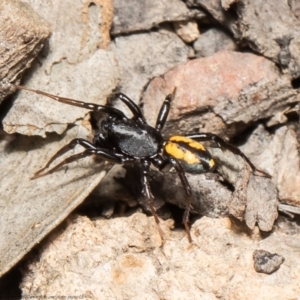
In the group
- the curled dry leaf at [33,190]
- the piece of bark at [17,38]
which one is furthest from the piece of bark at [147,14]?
the curled dry leaf at [33,190]

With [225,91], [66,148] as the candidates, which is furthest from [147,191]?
[225,91]

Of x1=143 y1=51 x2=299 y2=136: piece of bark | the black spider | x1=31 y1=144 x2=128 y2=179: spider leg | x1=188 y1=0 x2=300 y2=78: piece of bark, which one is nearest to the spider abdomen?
the black spider

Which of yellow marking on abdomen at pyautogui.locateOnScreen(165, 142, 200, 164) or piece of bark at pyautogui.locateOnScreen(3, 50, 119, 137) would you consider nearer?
piece of bark at pyautogui.locateOnScreen(3, 50, 119, 137)

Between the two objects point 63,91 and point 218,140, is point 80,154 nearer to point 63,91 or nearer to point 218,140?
point 63,91

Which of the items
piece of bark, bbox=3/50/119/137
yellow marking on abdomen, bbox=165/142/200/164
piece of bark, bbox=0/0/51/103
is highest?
piece of bark, bbox=0/0/51/103

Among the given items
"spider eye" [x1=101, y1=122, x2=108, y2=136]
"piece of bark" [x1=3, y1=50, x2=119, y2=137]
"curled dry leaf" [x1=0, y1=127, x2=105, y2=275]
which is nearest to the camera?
"curled dry leaf" [x1=0, y1=127, x2=105, y2=275]

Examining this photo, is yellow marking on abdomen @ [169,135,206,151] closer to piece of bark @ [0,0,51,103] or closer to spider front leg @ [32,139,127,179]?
spider front leg @ [32,139,127,179]

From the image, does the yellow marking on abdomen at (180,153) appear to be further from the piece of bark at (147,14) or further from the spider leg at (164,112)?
the piece of bark at (147,14)

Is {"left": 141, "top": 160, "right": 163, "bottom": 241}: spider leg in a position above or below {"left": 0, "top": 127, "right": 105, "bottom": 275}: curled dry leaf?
below
